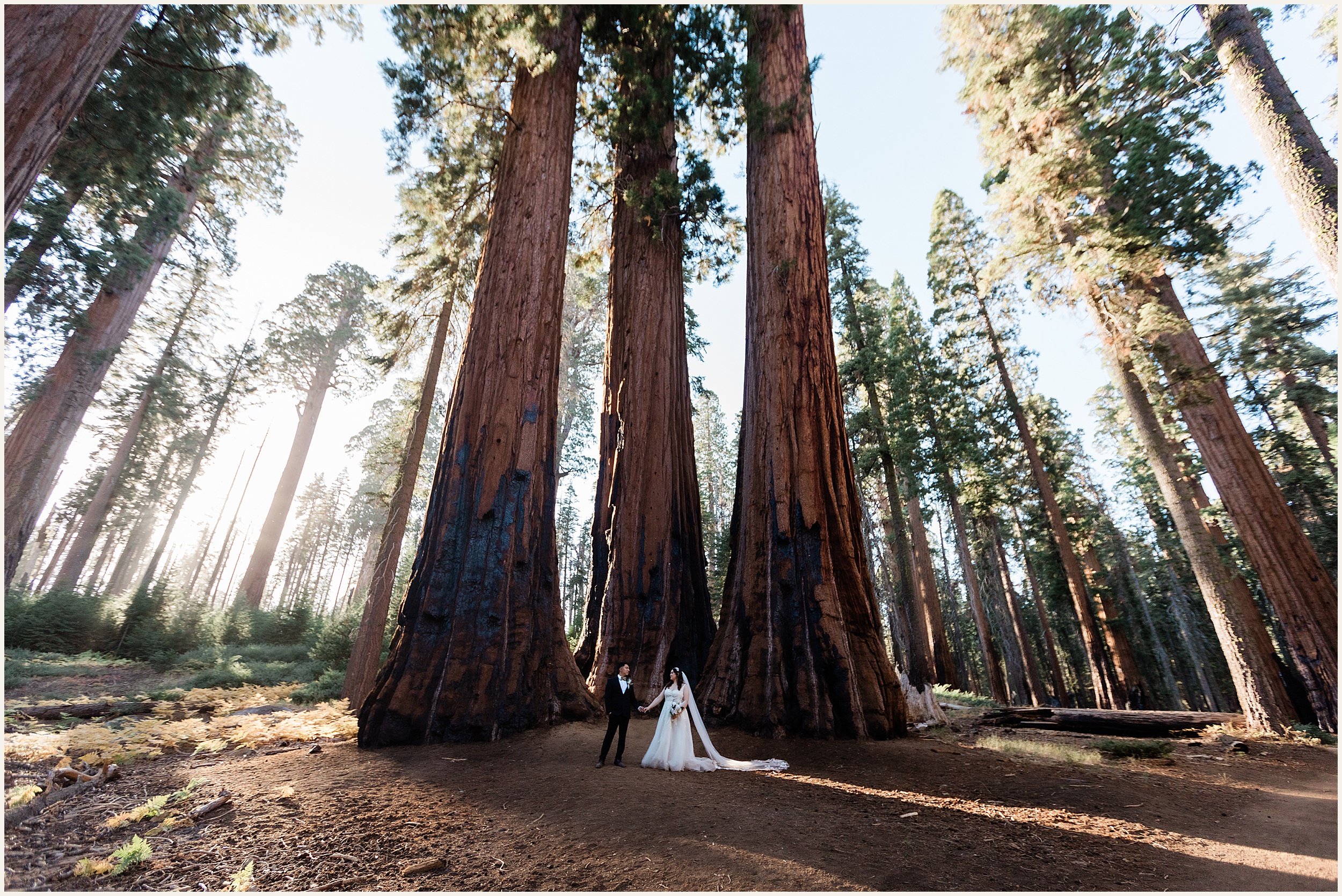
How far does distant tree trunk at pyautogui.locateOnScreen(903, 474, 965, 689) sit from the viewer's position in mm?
14930

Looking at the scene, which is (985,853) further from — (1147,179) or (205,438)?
(205,438)

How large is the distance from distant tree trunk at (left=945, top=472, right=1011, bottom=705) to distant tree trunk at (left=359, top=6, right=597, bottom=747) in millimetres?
14512

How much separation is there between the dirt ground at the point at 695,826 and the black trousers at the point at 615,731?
223 mm

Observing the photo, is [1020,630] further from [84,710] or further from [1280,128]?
[84,710]

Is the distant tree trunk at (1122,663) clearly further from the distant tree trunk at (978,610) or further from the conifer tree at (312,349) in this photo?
the conifer tree at (312,349)

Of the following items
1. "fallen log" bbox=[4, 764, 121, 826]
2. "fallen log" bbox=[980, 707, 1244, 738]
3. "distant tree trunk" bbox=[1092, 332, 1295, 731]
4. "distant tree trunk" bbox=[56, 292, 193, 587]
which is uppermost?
"distant tree trunk" bbox=[56, 292, 193, 587]

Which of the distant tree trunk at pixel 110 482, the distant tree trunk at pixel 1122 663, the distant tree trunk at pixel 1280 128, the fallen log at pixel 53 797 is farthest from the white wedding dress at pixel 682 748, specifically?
the distant tree trunk at pixel 110 482

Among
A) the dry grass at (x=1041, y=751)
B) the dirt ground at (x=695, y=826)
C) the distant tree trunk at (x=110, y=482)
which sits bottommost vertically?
the dirt ground at (x=695, y=826)

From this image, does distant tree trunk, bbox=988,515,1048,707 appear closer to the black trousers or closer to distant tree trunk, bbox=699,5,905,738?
distant tree trunk, bbox=699,5,905,738

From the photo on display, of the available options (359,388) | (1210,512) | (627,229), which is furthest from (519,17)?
(359,388)

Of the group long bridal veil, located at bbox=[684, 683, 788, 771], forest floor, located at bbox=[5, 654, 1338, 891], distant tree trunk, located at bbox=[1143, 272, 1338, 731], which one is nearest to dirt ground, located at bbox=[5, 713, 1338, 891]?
forest floor, located at bbox=[5, 654, 1338, 891]

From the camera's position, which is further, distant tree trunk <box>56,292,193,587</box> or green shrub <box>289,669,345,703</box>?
distant tree trunk <box>56,292,193,587</box>

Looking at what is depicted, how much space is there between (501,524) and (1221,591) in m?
10.5

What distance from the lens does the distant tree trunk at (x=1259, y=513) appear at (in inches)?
260
